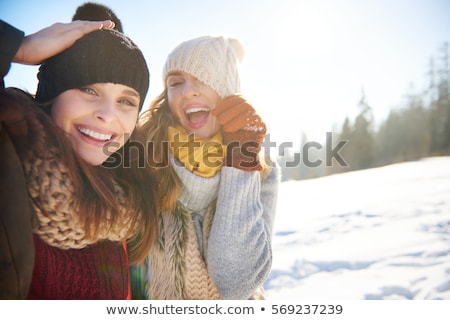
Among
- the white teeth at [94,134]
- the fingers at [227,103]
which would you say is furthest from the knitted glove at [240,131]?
the white teeth at [94,134]

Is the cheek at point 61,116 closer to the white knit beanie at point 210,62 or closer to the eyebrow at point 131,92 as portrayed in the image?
the eyebrow at point 131,92

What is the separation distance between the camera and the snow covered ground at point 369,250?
142 cm

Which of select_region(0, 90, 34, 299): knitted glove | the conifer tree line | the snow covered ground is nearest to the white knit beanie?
select_region(0, 90, 34, 299): knitted glove

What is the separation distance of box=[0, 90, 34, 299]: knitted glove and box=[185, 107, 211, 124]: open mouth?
2.10ft

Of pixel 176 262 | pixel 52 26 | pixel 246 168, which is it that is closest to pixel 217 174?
pixel 246 168

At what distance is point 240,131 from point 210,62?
13.9 inches

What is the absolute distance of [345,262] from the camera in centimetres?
170

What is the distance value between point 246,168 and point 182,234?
0.37 meters

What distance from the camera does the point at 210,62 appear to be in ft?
4.28

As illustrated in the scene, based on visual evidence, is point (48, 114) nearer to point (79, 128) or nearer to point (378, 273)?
point (79, 128)

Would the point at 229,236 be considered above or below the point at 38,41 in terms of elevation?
below

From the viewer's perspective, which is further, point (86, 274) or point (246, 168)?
point (246, 168)

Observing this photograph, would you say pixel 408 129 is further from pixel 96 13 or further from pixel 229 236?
pixel 96 13

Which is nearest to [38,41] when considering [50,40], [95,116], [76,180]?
[50,40]
